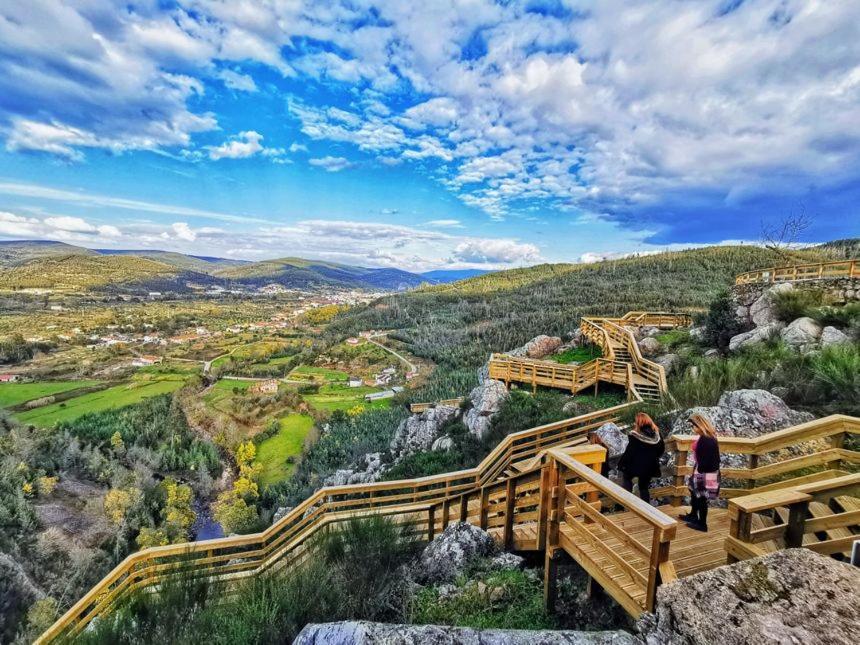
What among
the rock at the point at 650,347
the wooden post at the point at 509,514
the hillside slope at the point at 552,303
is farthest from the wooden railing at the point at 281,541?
the hillside slope at the point at 552,303

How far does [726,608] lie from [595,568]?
4.70 feet

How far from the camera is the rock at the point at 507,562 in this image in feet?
13.3

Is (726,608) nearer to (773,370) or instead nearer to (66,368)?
(773,370)

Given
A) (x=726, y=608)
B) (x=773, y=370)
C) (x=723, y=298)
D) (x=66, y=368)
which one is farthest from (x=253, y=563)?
(x=66, y=368)

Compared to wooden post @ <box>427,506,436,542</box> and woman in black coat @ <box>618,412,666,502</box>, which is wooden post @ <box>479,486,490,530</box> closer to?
wooden post @ <box>427,506,436,542</box>

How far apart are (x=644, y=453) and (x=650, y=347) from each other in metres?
12.8

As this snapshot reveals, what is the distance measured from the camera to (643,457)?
415cm

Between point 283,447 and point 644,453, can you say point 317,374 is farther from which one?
point 644,453

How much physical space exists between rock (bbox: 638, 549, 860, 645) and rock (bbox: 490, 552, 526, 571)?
2236mm

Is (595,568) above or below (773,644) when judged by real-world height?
below

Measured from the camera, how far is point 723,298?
1237 cm

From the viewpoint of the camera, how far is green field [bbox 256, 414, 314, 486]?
94.6 ft

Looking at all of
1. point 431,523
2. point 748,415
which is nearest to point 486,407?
point 748,415

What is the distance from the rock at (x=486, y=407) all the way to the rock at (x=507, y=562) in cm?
879
